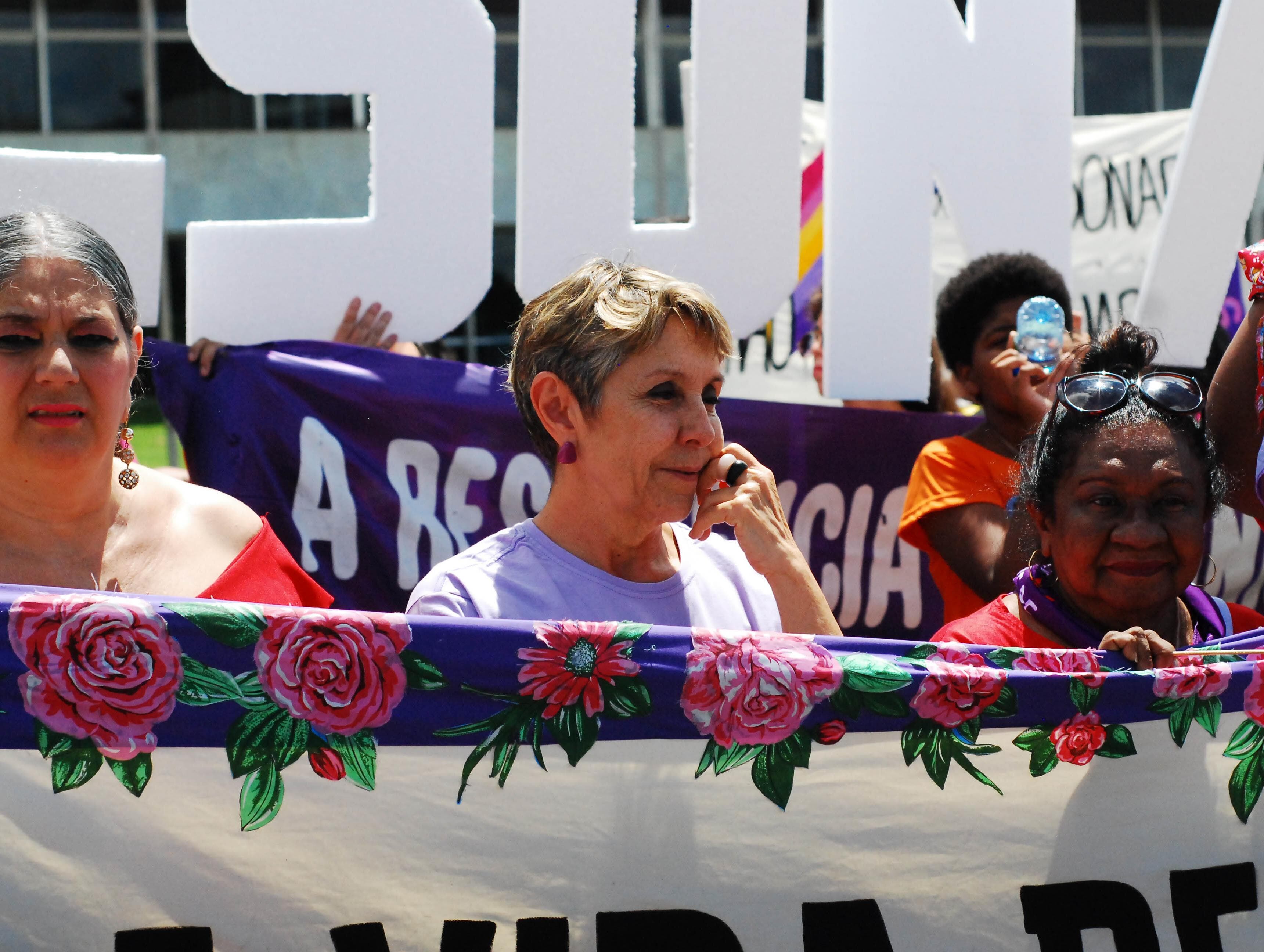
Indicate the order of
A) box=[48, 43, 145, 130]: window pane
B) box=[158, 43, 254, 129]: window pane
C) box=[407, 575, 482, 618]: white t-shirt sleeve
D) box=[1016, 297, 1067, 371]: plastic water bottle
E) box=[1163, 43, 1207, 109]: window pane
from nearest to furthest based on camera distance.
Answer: box=[407, 575, 482, 618]: white t-shirt sleeve, box=[1016, 297, 1067, 371]: plastic water bottle, box=[1163, 43, 1207, 109]: window pane, box=[158, 43, 254, 129]: window pane, box=[48, 43, 145, 130]: window pane

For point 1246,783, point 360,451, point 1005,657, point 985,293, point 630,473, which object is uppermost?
point 985,293

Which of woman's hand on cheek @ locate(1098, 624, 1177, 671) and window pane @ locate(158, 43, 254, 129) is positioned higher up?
window pane @ locate(158, 43, 254, 129)

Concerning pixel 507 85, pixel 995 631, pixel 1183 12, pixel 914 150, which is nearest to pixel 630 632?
pixel 995 631

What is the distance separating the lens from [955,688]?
1.89 metres

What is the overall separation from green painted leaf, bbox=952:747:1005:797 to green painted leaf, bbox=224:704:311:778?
901 millimetres

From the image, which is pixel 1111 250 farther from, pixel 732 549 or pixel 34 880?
pixel 34 880

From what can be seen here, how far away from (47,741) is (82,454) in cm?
77

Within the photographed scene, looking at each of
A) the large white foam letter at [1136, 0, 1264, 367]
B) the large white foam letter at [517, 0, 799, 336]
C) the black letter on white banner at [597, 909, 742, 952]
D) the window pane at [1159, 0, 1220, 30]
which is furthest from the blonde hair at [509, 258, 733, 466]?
the window pane at [1159, 0, 1220, 30]

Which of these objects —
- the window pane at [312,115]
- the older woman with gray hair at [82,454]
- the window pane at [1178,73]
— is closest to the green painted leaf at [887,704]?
the older woman with gray hair at [82,454]

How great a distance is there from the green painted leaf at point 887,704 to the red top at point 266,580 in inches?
40.9

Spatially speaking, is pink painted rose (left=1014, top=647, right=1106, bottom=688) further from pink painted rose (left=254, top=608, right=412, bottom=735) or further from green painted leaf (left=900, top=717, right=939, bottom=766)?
pink painted rose (left=254, top=608, right=412, bottom=735)

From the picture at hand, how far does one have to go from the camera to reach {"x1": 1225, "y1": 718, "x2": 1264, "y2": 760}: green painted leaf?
2.00 metres

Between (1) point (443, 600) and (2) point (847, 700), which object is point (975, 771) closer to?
(2) point (847, 700)

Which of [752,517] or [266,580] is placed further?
[266,580]
